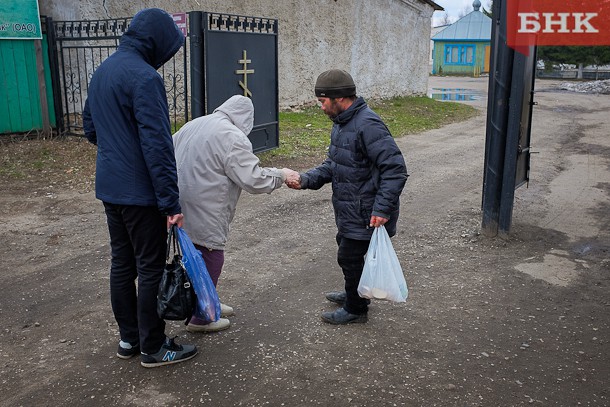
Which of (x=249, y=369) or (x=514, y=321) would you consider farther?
(x=514, y=321)

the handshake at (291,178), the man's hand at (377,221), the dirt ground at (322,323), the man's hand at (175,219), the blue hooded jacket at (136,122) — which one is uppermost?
the blue hooded jacket at (136,122)

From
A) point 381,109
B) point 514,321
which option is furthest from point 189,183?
point 381,109

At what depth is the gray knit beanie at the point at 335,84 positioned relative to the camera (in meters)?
3.60

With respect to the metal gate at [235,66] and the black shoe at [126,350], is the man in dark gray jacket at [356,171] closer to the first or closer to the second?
the black shoe at [126,350]

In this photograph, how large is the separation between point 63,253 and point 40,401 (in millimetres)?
2421

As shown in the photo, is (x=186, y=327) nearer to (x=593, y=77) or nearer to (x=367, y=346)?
(x=367, y=346)

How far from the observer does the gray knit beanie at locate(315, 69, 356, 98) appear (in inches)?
142

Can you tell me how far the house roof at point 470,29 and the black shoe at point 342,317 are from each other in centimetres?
4288

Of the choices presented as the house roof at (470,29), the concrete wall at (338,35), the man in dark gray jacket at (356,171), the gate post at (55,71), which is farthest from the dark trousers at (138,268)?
the house roof at (470,29)

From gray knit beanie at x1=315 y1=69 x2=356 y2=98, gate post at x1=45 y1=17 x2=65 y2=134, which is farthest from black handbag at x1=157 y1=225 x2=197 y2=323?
gate post at x1=45 y1=17 x2=65 y2=134

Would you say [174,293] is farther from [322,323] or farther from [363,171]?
[363,171]

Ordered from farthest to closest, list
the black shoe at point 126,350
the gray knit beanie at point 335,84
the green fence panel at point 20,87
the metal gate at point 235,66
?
the green fence panel at point 20,87 < the metal gate at point 235,66 < the gray knit beanie at point 335,84 < the black shoe at point 126,350

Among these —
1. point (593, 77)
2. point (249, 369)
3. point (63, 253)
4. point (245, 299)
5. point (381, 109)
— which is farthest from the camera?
point (593, 77)

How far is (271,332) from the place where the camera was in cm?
383
